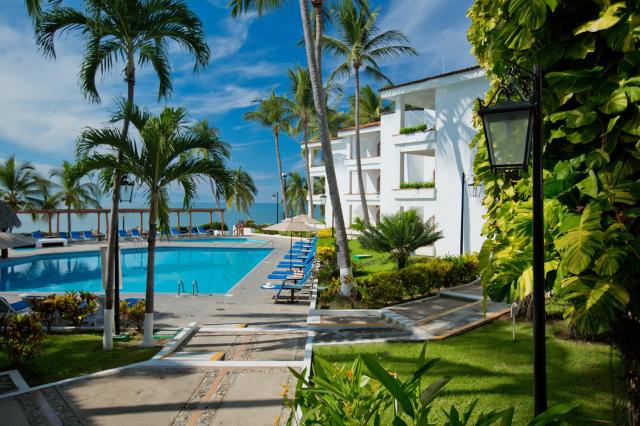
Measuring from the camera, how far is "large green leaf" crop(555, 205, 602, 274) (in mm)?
2424

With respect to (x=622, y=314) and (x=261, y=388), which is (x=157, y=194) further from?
(x=622, y=314)

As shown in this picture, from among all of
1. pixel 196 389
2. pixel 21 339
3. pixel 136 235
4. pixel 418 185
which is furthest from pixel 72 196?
pixel 196 389

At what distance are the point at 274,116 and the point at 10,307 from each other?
3046 cm

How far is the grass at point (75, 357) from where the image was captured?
6812 mm

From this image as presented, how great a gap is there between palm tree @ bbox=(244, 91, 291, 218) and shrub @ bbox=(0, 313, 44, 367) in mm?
29924

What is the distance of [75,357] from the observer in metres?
7.70

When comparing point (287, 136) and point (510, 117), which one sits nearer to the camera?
point (510, 117)

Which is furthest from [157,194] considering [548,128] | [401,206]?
[401,206]

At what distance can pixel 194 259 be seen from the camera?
26.5m

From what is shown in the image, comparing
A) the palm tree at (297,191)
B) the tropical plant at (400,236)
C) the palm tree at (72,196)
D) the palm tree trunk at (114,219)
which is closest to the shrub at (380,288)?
the tropical plant at (400,236)

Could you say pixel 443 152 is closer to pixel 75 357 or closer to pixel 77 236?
pixel 75 357

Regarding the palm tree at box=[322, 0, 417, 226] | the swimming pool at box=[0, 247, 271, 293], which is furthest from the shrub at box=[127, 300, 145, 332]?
→ the palm tree at box=[322, 0, 417, 226]

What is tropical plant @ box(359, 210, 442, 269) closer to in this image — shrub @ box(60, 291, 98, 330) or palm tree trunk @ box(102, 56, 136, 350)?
palm tree trunk @ box(102, 56, 136, 350)

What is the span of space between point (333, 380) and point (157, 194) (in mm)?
6732
